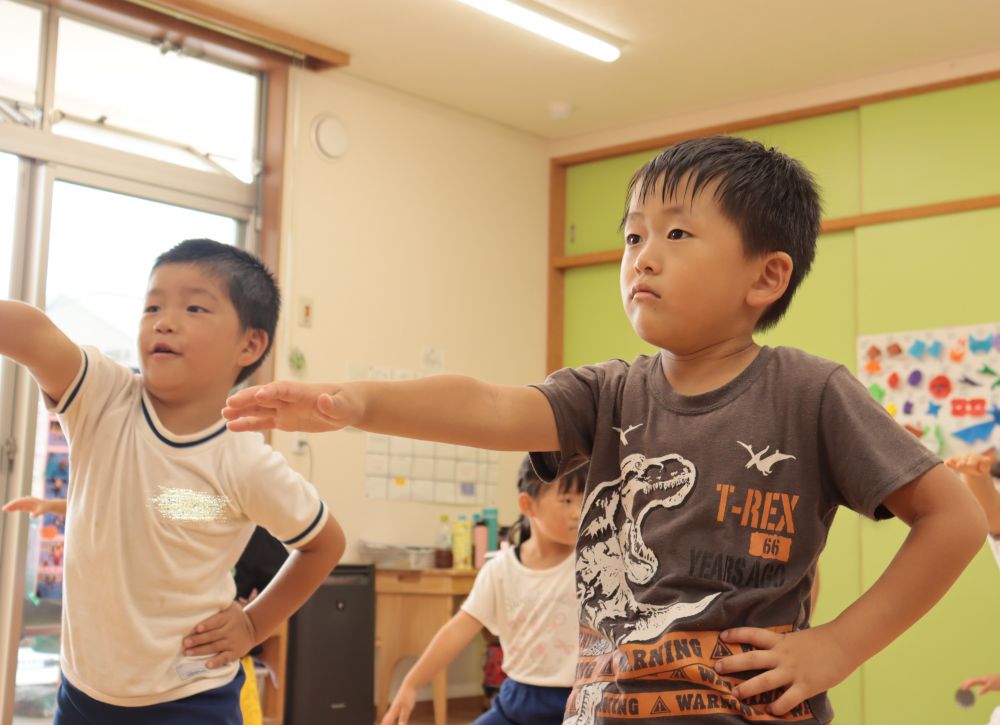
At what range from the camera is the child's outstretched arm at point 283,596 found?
6.37 ft

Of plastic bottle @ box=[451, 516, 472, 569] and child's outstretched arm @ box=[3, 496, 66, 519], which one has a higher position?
child's outstretched arm @ box=[3, 496, 66, 519]

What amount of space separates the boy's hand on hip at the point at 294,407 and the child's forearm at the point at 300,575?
0.98 meters

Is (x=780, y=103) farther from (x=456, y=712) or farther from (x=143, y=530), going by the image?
(x=143, y=530)

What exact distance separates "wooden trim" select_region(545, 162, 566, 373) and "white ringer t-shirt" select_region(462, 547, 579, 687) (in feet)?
→ 13.4

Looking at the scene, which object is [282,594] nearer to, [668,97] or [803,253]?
[803,253]

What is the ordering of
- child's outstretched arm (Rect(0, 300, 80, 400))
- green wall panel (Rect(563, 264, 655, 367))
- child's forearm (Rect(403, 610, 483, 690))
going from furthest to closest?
green wall panel (Rect(563, 264, 655, 367)) < child's forearm (Rect(403, 610, 483, 690)) < child's outstretched arm (Rect(0, 300, 80, 400))

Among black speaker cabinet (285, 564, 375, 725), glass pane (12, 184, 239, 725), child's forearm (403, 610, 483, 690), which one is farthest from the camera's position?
black speaker cabinet (285, 564, 375, 725)

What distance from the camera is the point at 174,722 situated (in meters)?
1.82

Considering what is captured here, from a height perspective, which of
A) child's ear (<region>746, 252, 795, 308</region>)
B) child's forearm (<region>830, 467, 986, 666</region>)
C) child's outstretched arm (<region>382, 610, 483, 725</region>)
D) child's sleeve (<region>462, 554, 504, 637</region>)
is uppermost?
child's ear (<region>746, 252, 795, 308</region>)

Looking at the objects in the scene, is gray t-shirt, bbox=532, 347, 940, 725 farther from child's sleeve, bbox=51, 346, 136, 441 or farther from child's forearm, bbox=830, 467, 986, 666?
child's sleeve, bbox=51, 346, 136, 441

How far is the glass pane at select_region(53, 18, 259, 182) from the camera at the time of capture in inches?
206

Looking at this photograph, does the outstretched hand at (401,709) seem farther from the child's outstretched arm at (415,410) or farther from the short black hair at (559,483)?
the child's outstretched arm at (415,410)

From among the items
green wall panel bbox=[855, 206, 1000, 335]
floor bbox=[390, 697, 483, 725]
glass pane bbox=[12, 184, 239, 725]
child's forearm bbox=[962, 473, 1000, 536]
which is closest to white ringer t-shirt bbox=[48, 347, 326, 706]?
child's forearm bbox=[962, 473, 1000, 536]

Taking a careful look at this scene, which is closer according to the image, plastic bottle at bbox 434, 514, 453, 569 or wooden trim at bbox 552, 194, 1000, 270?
wooden trim at bbox 552, 194, 1000, 270
